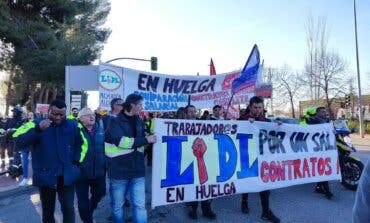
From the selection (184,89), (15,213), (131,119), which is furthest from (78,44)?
(131,119)

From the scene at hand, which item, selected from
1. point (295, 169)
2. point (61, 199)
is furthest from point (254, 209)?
point (61, 199)

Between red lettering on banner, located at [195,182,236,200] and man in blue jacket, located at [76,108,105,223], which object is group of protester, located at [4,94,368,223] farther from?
red lettering on banner, located at [195,182,236,200]

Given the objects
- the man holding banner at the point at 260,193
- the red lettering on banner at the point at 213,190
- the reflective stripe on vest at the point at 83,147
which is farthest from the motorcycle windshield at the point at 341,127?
the reflective stripe on vest at the point at 83,147

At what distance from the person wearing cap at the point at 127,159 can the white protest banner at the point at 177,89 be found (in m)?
5.56

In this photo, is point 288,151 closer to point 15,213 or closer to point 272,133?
point 272,133

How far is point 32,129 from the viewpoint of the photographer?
464 cm

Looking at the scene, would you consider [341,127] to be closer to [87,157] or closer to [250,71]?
[250,71]

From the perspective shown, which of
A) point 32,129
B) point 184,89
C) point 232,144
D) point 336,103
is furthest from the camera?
point 336,103

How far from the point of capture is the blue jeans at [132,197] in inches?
205

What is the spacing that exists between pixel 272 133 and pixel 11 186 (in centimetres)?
597

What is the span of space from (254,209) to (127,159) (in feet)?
9.77

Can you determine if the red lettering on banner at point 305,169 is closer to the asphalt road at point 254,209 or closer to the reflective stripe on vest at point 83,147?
the asphalt road at point 254,209

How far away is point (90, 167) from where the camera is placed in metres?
5.76

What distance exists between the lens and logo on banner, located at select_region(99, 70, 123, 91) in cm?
1055
